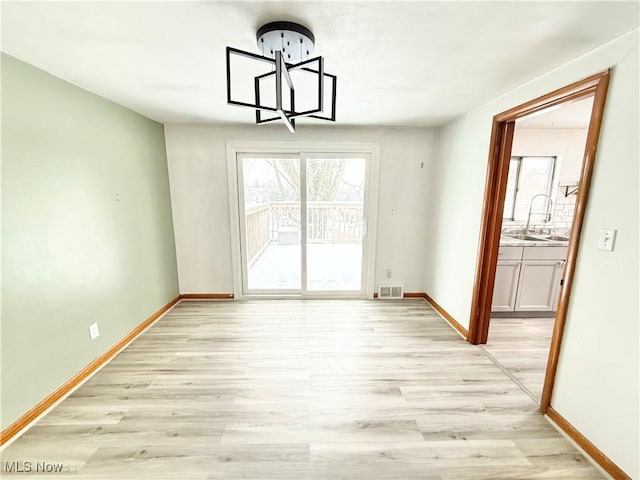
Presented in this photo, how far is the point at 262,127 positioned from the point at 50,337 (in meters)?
2.73

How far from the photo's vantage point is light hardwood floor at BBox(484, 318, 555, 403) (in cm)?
217

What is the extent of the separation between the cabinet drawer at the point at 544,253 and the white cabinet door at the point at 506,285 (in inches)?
4.8

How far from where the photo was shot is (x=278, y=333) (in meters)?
2.85

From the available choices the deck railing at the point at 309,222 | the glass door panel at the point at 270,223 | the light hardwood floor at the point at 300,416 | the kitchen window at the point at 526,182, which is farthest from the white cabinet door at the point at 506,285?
the glass door panel at the point at 270,223

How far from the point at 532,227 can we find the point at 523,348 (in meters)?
1.82

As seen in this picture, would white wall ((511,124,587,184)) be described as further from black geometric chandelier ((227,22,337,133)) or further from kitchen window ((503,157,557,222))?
black geometric chandelier ((227,22,337,133))

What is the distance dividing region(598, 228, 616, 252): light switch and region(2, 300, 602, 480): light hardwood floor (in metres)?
1.17

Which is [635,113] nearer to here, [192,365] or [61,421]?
[192,365]

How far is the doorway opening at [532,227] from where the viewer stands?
1.60m

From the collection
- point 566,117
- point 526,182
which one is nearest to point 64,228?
point 566,117

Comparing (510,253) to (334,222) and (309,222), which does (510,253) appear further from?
(309,222)

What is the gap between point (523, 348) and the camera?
2.58m

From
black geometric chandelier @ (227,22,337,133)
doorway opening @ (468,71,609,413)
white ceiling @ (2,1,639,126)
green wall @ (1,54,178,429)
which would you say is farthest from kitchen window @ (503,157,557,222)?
green wall @ (1,54,178,429)

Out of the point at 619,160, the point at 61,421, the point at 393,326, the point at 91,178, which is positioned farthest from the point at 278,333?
the point at 619,160
